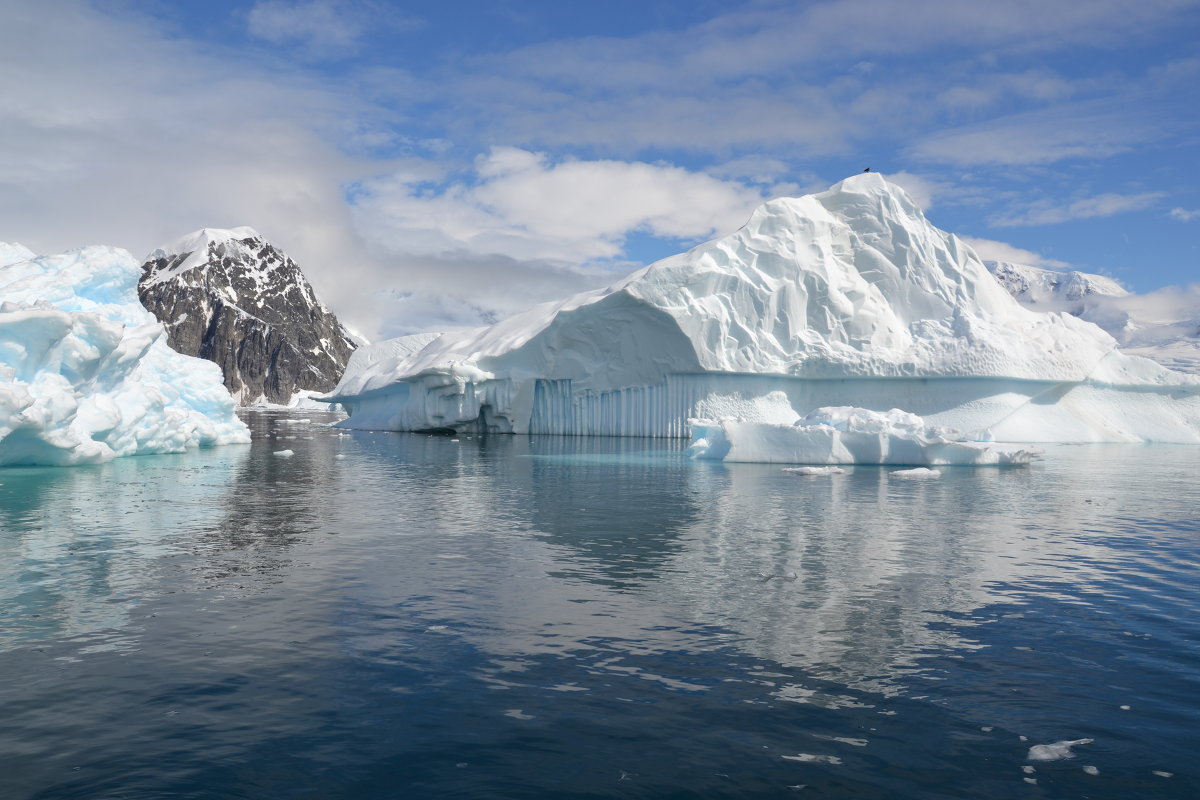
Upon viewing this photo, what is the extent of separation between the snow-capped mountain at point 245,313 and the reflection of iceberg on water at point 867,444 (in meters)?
153

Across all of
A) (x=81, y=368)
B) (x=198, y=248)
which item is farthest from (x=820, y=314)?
(x=198, y=248)

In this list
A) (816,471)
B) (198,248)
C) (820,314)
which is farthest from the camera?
(198,248)

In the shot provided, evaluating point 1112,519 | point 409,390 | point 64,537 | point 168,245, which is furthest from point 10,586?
point 168,245

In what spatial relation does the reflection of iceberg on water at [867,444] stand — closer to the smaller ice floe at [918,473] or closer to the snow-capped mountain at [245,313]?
the smaller ice floe at [918,473]

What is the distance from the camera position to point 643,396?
118 ft

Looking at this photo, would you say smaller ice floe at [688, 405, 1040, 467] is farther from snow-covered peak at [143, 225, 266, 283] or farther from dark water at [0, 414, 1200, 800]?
snow-covered peak at [143, 225, 266, 283]

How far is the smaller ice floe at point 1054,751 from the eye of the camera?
4.80 m

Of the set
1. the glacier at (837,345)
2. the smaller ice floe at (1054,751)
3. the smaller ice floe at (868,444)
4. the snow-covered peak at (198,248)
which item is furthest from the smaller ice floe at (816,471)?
the snow-covered peak at (198,248)

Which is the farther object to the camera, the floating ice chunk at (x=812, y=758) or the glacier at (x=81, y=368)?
the glacier at (x=81, y=368)

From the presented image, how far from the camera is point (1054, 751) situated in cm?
488

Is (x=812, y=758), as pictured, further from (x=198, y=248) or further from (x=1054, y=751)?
(x=198, y=248)

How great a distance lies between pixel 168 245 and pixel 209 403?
188903 mm

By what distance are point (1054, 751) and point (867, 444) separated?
18423mm

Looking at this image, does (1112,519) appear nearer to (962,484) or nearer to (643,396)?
(962,484)
